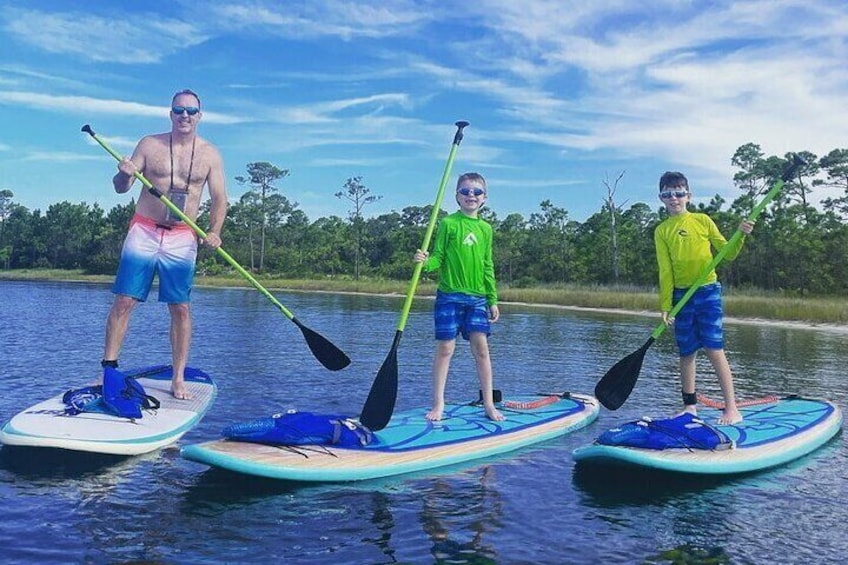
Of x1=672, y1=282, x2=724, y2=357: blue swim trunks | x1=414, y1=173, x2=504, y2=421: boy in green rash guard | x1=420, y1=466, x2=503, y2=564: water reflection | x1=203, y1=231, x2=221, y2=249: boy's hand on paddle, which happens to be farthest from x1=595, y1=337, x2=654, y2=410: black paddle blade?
x1=203, y1=231, x2=221, y2=249: boy's hand on paddle

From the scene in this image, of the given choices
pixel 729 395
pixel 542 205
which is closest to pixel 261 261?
pixel 542 205

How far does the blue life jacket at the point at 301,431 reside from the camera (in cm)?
555

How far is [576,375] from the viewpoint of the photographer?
39.6ft

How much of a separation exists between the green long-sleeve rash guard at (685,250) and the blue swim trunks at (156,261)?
416cm

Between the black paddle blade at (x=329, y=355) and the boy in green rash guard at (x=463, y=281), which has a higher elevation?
the boy in green rash guard at (x=463, y=281)

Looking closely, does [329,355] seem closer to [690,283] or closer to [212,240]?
[212,240]

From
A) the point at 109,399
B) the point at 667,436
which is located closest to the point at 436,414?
the point at 667,436

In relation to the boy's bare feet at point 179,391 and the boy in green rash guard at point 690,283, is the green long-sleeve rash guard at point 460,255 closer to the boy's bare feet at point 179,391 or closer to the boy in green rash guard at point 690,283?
the boy in green rash guard at point 690,283

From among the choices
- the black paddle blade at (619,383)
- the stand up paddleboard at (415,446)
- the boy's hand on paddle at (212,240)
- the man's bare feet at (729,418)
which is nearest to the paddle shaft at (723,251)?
the black paddle blade at (619,383)

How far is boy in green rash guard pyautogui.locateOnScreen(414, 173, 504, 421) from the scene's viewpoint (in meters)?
6.78

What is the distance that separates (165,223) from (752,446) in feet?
17.2

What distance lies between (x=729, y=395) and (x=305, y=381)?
560 cm

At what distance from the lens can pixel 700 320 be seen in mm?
6730

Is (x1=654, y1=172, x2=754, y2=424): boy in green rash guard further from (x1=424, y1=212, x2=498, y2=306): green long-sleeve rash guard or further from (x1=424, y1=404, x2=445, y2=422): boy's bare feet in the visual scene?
(x1=424, y1=404, x2=445, y2=422): boy's bare feet
